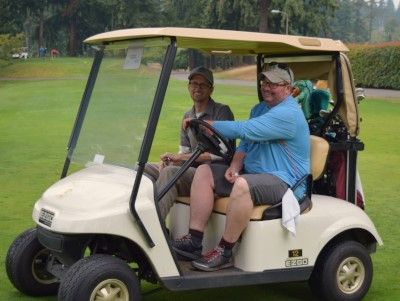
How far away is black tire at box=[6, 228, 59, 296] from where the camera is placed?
15.5ft

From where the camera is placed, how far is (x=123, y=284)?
401cm

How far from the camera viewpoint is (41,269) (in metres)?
4.84

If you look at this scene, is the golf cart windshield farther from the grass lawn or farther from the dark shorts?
the grass lawn

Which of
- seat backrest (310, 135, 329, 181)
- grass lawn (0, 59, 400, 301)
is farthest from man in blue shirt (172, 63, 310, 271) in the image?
grass lawn (0, 59, 400, 301)

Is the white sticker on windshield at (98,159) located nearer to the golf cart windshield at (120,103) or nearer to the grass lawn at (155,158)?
the golf cart windshield at (120,103)

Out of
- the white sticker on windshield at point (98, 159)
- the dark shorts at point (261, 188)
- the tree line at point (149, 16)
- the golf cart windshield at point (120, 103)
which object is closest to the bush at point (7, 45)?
the tree line at point (149, 16)

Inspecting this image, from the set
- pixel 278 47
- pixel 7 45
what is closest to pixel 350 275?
pixel 278 47

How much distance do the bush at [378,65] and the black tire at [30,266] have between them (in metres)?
35.6

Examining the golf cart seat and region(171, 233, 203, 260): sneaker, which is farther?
region(171, 233, 203, 260): sneaker

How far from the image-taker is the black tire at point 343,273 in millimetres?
4652

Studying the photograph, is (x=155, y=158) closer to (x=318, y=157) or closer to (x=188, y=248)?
(x=318, y=157)

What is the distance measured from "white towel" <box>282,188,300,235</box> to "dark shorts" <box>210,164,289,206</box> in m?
0.04

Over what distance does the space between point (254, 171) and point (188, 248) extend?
64cm

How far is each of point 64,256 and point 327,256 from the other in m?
1.62
